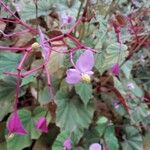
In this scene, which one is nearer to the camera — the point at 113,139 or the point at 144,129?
the point at 113,139

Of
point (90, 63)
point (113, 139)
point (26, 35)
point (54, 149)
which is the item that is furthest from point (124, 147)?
point (90, 63)

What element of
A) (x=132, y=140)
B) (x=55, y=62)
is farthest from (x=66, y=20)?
(x=132, y=140)

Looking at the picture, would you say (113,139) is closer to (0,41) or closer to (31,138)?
(31,138)

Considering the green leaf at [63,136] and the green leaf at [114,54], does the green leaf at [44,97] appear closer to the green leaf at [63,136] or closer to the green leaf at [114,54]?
the green leaf at [63,136]

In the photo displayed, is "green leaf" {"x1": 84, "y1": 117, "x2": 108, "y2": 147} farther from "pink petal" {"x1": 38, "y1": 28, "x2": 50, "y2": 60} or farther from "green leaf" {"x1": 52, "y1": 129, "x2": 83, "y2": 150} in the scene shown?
"pink petal" {"x1": 38, "y1": 28, "x2": 50, "y2": 60}

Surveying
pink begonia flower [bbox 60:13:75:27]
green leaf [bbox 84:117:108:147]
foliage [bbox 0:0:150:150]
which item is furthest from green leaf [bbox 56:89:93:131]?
pink begonia flower [bbox 60:13:75:27]

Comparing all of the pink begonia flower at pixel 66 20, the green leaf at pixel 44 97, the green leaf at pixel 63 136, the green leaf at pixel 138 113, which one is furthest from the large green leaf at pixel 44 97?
the green leaf at pixel 138 113
